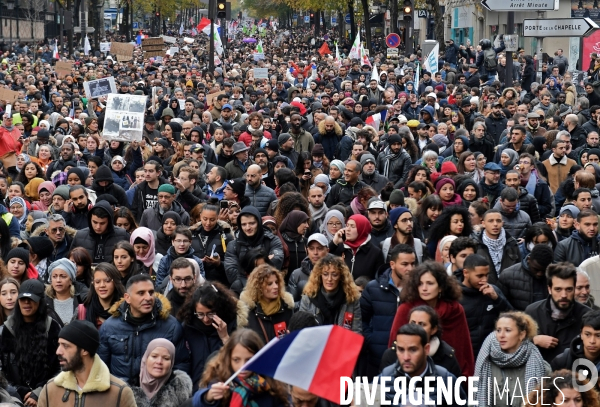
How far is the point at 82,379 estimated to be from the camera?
21.0 feet

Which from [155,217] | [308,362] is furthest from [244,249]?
[308,362]

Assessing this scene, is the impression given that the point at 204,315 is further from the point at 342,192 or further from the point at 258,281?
the point at 342,192

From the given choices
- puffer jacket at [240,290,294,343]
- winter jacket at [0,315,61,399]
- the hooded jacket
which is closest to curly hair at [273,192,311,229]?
the hooded jacket

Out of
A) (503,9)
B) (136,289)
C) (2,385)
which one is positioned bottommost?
(2,385)

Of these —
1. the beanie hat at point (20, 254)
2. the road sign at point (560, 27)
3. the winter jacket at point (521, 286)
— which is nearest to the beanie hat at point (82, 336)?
the beanie hat at point (20, 254)

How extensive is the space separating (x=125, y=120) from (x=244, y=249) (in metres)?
6.96

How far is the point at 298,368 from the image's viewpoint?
5.41 m

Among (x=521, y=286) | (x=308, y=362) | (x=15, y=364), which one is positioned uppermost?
(x=308, y=362)

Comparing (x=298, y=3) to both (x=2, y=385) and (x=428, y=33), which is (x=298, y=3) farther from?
(x=2, y=385)

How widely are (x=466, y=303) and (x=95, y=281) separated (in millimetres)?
2592

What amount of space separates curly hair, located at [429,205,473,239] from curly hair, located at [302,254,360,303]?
2.14 meters

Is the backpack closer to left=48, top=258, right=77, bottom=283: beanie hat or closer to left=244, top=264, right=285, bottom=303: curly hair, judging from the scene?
left=48, top=258, right=77, bottom=283: beanie hat

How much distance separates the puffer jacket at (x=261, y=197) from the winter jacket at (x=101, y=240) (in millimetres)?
2401

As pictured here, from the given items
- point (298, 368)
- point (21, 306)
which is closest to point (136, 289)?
point (21, 306)
